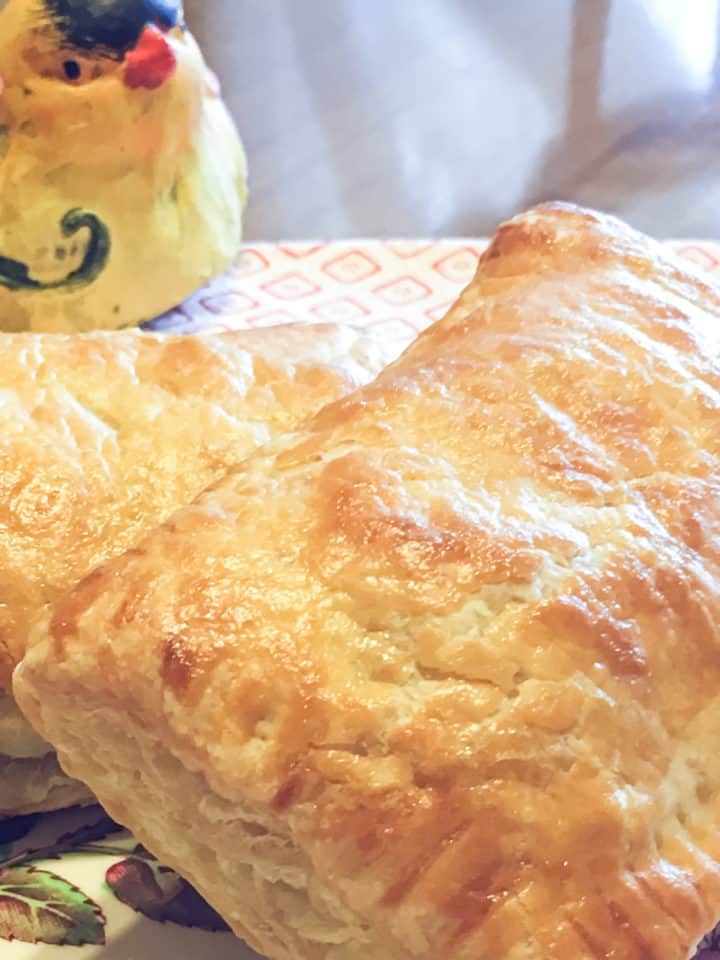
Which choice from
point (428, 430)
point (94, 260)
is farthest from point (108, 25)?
point (428, 430)

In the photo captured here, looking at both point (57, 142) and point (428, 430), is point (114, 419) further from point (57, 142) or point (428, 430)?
point (57, 142)

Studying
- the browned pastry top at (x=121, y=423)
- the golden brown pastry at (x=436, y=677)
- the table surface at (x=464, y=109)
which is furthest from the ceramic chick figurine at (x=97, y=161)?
the golden brown pastry at (x=436, y=677)

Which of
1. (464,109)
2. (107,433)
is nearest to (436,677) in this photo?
(107,433)

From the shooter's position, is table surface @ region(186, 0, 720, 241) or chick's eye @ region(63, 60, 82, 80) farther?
table surface @ region(186, 0, 720, 241)

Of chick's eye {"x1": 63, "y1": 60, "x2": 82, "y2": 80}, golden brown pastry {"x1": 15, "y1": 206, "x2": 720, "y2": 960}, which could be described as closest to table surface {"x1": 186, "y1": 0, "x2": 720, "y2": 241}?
chick's eye {"x1": 63, "y1": 60, "x2": 82, "y2": 80}

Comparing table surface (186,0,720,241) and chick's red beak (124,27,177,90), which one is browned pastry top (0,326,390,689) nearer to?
chick's red beak (124,27,177,90)

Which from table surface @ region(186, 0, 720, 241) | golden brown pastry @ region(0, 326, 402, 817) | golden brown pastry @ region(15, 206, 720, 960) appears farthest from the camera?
table surface @ region(186, 0, 720, 241)

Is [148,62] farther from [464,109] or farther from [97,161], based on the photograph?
[464,109]
